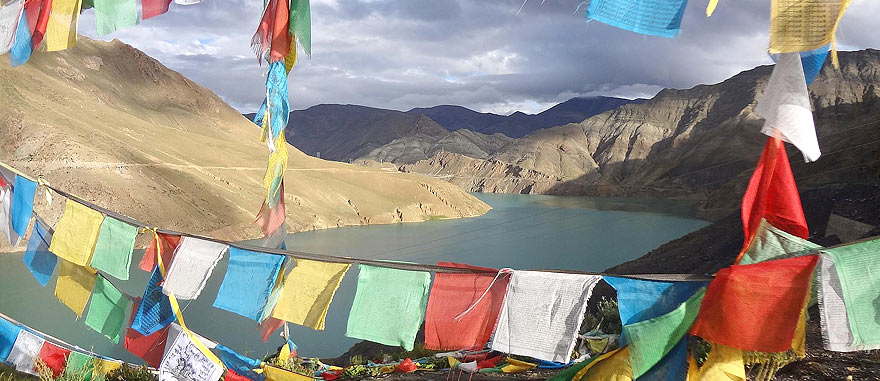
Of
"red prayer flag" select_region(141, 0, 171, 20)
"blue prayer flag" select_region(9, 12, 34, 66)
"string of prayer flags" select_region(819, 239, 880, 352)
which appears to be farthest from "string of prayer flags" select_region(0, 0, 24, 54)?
"string of prayer flags" select_region(819, 239, 880, 352)

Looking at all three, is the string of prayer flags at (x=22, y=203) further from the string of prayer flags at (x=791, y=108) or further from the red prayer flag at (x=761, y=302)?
the string of prayer flags at (x=791, y=108)

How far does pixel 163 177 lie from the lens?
3497 centimetres

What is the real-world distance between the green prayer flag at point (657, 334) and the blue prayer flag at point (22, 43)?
20.7 ft

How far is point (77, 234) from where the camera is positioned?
5.57 m

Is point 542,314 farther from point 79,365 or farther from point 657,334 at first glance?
point 79,365

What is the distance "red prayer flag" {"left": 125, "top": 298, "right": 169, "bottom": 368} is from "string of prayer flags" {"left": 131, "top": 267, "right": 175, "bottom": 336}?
0.27 feet

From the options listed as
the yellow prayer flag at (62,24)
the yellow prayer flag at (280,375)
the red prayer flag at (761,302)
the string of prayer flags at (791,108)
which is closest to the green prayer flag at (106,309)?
the yellow prayer flag at (280,375)

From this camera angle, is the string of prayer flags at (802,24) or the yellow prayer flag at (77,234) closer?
the string of prayer flags at (802,24)

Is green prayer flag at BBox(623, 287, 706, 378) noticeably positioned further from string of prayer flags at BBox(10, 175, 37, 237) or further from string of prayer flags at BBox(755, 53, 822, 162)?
string of prayer flags at BBox(10, 175, 37, 237)

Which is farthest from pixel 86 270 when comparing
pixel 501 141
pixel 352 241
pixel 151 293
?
pixel 501 141

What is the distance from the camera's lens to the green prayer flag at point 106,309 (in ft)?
19.3

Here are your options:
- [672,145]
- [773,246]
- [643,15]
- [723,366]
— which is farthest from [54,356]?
[672,145]

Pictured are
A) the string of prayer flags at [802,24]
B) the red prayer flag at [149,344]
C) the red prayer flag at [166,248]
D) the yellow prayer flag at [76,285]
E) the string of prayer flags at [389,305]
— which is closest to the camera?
the string of prayer flags at [802,24]

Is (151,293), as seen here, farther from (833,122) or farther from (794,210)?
(833,122)
